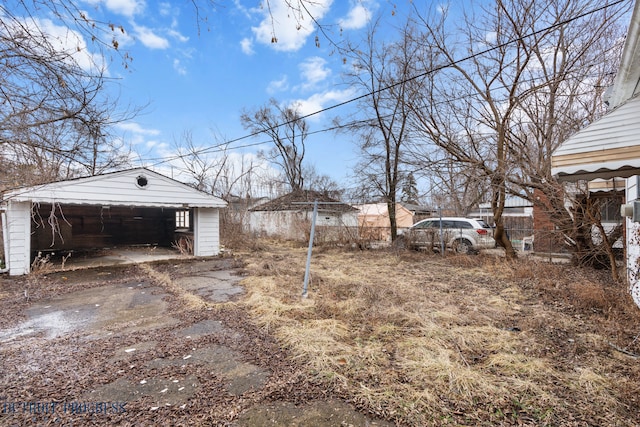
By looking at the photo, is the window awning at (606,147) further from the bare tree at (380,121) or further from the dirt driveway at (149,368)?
the bare tree at (380,121)

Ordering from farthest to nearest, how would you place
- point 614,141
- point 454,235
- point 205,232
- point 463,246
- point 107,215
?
point 107,215
point 454,235
point 463,246
point 205,232
point 614,141

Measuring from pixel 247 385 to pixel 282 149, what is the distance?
27.2 meters

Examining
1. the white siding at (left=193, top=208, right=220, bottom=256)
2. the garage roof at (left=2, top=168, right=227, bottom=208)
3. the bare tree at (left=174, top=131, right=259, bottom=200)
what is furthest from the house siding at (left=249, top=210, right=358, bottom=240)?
the garage roof at (left=2, top=168, right=227, bottom=208)

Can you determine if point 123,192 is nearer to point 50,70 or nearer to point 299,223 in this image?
point 50,70

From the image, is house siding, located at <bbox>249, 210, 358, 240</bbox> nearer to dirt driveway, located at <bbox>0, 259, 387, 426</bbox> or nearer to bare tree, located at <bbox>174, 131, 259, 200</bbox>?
bare tree, located at <bbox>174, 131, 259, 200</bbox>

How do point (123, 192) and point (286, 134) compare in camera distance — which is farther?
point (286, 134)

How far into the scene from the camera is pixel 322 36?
2.45 m

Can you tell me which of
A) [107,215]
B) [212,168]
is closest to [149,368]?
[107,215]


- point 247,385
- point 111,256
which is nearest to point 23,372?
point 247,385

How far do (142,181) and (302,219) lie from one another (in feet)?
29.5

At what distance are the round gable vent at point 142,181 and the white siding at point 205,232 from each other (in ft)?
6.03

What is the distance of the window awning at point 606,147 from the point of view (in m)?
2.58

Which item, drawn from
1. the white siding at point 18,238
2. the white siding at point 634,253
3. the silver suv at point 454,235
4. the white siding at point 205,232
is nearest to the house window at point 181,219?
the white siding at point 205,232

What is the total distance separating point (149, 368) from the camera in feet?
10.1
